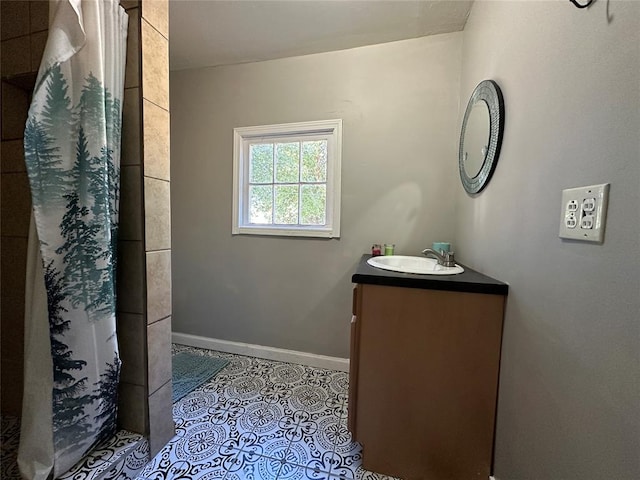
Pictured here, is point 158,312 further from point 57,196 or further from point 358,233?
point 358,233

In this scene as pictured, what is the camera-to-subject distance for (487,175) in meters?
1.15

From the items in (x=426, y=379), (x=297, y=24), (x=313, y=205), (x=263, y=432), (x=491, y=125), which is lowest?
(x=263, y=432)

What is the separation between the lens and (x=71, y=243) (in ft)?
2.78

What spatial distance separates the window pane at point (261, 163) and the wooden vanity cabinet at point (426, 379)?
136 cm

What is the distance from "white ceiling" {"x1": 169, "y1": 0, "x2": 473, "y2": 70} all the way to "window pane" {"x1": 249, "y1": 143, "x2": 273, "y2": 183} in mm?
668

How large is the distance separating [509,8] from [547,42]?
412mm

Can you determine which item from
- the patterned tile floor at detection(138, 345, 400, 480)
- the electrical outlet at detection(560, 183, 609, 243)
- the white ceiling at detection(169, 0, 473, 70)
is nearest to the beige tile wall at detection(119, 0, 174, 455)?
the patterned tile floor at detection(138, 345, 400, 480)

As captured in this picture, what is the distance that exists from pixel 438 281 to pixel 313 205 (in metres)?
1.19

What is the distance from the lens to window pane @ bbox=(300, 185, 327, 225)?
195 cm

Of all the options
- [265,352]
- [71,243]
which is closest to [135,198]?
[71,243]

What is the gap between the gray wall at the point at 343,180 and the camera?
1713mm

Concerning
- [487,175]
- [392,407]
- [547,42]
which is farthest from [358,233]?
[547,42]

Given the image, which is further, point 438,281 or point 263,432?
point 263,432

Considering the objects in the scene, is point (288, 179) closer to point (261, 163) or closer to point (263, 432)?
point (261, 163)
